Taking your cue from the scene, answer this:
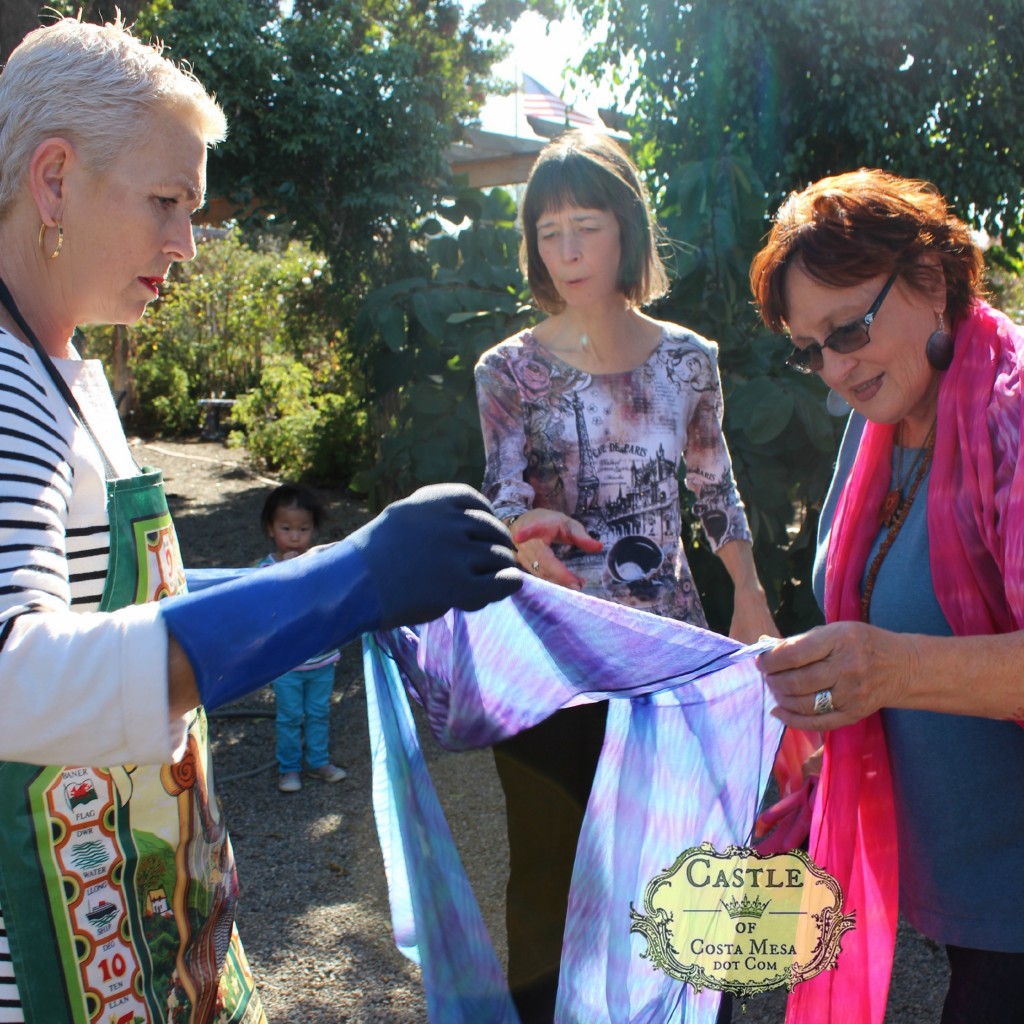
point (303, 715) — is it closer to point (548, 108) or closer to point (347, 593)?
point (347, 593)

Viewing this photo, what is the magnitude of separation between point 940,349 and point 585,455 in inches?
33.6

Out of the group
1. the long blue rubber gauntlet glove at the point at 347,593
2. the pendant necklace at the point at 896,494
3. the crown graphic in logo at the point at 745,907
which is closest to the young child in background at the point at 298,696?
the crown graphic in logo at the point at 745,907

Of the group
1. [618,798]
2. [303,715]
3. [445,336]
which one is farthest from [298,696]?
[618,798]

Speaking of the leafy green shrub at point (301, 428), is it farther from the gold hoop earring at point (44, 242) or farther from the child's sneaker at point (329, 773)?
the gold hoop earring at point (44, 242)

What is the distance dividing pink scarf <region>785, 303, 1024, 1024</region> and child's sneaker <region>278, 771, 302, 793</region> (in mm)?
3037

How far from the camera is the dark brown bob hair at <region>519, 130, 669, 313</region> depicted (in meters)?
2.39

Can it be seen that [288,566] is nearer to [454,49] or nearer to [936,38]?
[936,38]

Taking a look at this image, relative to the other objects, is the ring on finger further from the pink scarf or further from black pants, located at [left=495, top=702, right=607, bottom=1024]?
black pants, located at [left=495, top=702, right=607, bottom=1024]

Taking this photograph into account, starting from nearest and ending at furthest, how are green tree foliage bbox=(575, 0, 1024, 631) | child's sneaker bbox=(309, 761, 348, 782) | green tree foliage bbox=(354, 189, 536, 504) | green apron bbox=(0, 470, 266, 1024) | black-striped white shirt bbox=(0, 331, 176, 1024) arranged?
black-striped white shirt bbox=(0, 331, 176, 1024)
green apron bbox=(0, 470, 266, 1024)
child's sneaker bbox=(309, 761, 348, 782)
green tree foliage bbox=(354, 189, 536, 504)
green tree foliage bbox=(575, 0, 1024, 631)

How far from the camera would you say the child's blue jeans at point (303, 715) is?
4238 millimetres

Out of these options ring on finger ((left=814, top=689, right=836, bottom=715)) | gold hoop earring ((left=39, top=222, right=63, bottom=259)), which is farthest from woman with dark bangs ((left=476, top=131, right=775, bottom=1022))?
gold hoop earring ((left=39, top=222, right=63, bottom=259))

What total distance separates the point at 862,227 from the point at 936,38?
279 inches

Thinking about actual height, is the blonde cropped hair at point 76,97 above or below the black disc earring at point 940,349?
above

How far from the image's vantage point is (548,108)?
22.9 ft
